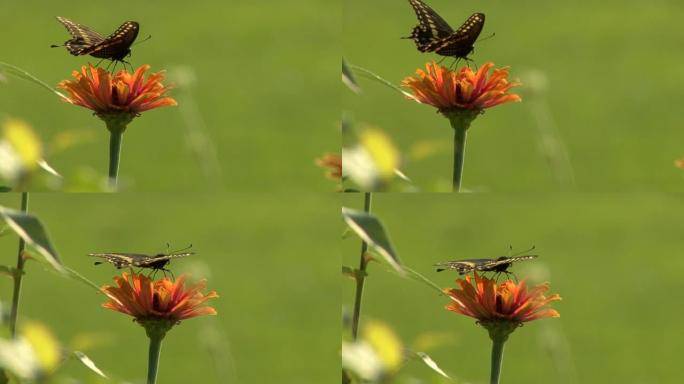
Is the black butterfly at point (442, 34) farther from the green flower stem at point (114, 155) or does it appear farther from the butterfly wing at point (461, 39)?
the green flower stem at point (114, 155)

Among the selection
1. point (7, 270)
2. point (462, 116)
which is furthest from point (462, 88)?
point (7, 270)

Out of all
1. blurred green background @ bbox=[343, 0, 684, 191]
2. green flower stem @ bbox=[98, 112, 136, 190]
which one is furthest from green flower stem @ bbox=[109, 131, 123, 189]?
blurred green background @ bbox=[343, 0, 684, 191]

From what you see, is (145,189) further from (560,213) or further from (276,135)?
(560,213)

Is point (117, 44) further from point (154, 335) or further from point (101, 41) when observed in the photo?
point (154, 335)

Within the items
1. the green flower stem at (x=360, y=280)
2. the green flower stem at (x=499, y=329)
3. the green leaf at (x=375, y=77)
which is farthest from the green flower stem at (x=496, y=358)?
the green leaf at (x=375, y=77)

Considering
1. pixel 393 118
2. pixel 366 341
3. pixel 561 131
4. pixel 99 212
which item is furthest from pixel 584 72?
pixel 99 212
